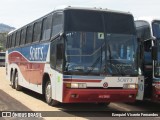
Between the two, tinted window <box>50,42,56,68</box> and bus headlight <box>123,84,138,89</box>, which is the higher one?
tinted window <box>50,42,56,68</box>

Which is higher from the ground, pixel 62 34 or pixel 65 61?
pixel 62 34

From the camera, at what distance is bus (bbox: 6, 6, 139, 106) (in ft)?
38.0

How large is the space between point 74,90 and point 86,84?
396 millimetres

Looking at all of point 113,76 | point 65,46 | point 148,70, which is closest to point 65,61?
point 65,46

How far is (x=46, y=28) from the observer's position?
47.1 ft

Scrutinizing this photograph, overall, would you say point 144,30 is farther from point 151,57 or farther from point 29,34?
point 29,34

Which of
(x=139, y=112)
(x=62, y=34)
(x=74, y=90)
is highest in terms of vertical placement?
(x=62, y=34)

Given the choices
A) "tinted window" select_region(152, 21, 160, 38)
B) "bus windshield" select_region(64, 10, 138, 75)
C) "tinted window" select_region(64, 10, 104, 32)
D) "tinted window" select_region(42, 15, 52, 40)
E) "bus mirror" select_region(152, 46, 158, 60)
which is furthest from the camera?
"tinted window" select_region(42, 15, 52, 40)

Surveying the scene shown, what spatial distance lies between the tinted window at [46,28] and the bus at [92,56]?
0.50m

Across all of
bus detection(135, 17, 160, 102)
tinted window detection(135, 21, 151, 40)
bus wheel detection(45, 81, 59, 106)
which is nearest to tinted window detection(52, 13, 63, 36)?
bus wheel detection(45, 81, 59, 106)

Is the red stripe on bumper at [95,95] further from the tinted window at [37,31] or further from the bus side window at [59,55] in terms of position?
the tinted window at [37,31]

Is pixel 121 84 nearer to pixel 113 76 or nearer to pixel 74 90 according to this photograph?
pixel 113 76

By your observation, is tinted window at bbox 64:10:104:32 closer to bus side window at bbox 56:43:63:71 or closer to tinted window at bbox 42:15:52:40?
bus side window at bbox 56:43:63:71

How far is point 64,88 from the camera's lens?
11539 mm
